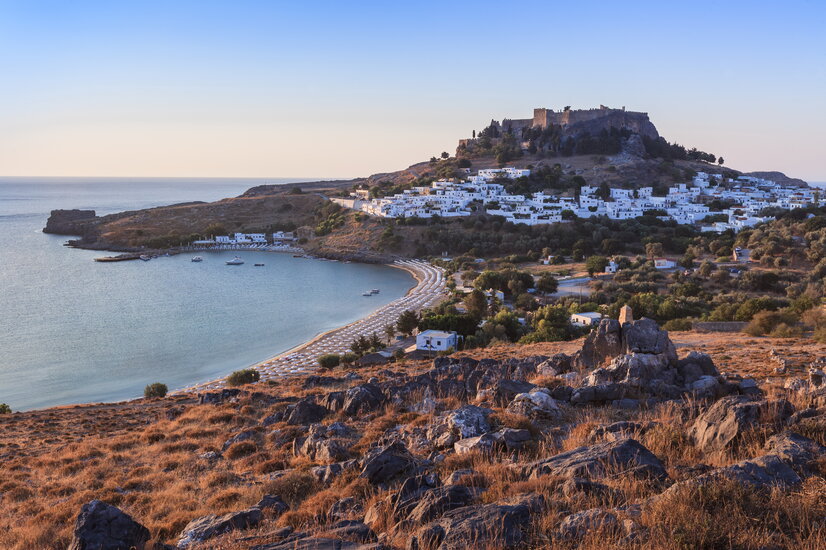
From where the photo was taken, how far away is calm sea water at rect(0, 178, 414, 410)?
89.2 feet

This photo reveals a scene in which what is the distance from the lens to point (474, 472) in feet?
17.0

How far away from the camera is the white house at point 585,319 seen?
91.5ft

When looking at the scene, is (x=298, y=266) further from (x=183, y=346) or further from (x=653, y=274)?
(x=653, y=274)

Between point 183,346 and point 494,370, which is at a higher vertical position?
point 494,370

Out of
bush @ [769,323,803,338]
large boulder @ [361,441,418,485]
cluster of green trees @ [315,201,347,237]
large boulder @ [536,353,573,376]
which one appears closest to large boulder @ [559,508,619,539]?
large boulder @ [361,441,418,485]

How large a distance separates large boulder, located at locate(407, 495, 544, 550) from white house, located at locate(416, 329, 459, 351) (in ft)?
73.5

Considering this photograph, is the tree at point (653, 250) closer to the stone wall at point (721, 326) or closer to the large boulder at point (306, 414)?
the stone wall at point (721, 326)

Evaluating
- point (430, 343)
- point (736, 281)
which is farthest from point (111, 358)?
point (736, 281)

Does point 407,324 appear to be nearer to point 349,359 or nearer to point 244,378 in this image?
point 349,359

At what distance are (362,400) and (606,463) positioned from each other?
555 cm

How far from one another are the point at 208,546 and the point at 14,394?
84.8ft

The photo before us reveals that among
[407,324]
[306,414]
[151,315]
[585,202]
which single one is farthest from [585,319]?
[585,202]

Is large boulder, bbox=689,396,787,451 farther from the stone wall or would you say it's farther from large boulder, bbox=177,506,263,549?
the stone wall

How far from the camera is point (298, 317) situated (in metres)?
40.1
